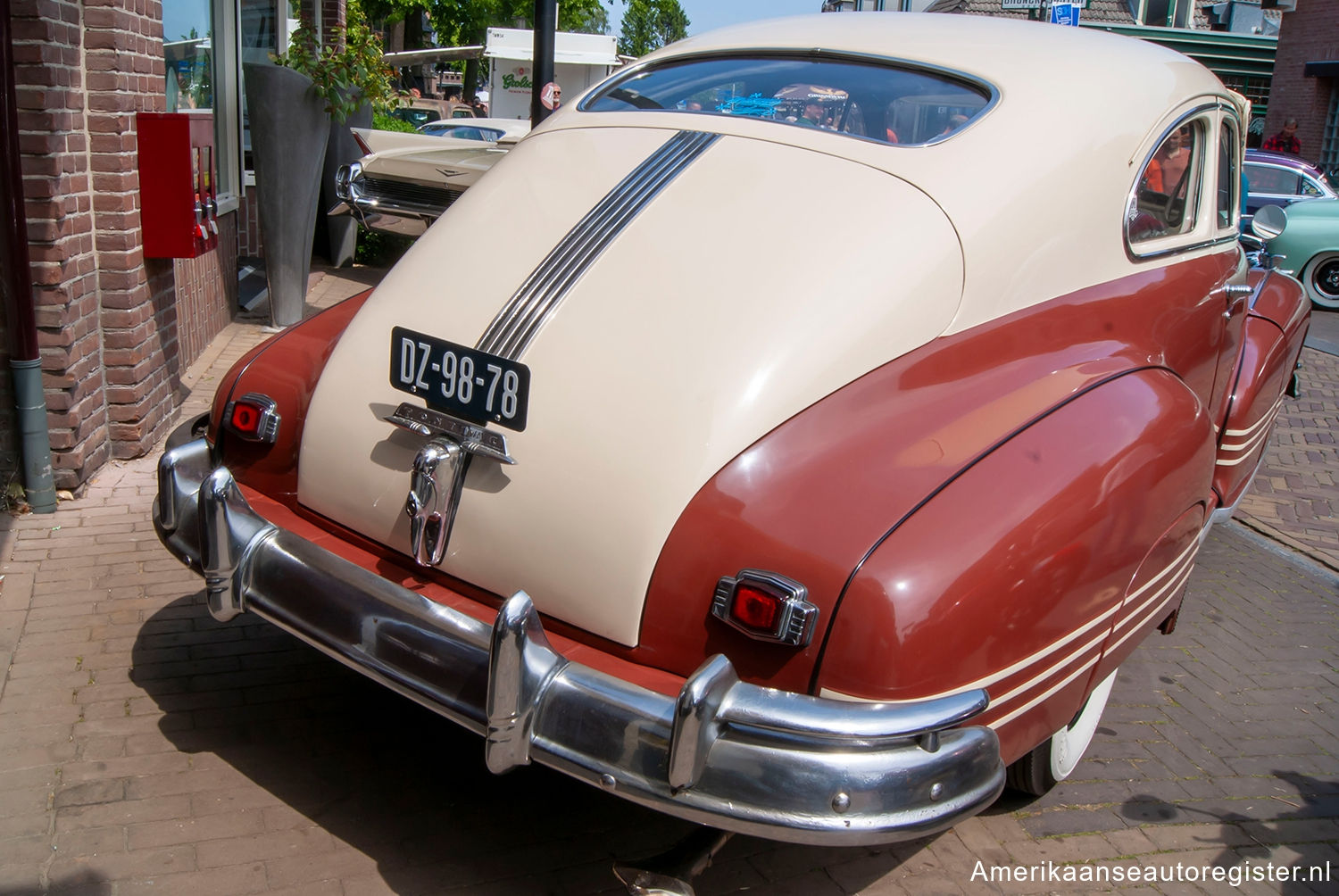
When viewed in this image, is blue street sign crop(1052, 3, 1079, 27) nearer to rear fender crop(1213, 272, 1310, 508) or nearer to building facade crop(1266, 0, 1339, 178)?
rear fender crop(1213, 272, 1310, 508)

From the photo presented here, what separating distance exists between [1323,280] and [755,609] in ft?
42.2

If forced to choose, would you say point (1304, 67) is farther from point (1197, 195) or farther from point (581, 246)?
point (581, 246)

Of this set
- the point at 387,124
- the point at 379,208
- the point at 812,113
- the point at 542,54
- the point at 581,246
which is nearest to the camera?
the point at 581,246

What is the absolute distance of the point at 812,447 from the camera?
2.46 metres

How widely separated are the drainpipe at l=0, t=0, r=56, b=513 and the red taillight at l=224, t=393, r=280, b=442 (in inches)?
70.0

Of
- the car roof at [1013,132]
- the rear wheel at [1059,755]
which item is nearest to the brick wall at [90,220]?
the car roof at [1013,132]

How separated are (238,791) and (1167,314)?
3032 mm

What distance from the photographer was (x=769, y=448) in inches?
97.0

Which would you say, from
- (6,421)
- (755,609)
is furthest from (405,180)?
(755,609)

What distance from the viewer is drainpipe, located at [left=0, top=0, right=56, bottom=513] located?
163 inches

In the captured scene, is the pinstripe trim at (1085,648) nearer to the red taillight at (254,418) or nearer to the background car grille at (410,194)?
the red taillight at (254,418)

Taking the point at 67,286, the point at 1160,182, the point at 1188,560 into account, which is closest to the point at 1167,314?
the point at 1160,182

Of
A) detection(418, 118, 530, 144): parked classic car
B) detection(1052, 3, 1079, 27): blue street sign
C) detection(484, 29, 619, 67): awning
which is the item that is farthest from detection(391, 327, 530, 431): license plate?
detection(484, 29, 619, 67): awning

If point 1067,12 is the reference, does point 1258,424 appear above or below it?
below
